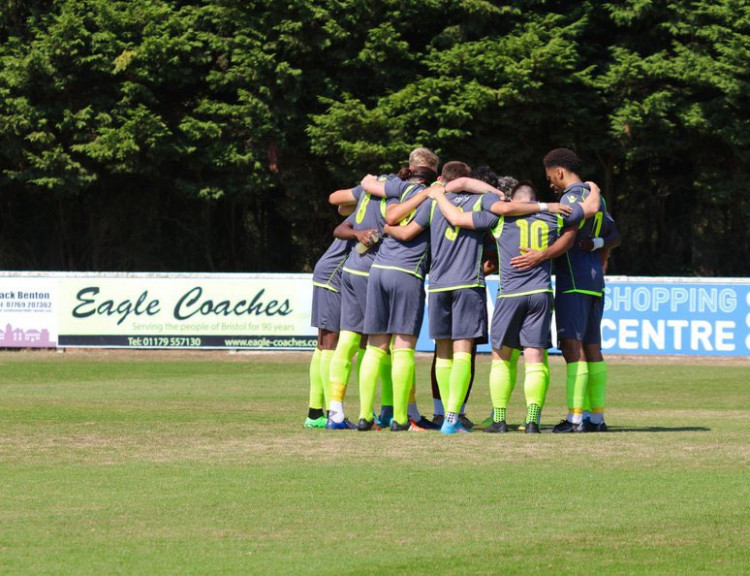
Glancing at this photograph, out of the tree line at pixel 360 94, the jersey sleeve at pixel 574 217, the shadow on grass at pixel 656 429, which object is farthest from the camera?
the tree line at pixel 360 94

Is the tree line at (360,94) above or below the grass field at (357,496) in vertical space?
above

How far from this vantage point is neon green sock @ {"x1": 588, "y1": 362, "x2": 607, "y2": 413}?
11.5m

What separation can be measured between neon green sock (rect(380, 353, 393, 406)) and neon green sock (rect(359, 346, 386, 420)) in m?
0.11

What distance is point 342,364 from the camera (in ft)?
37.5

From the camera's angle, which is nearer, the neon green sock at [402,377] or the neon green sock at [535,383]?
the neon green sock at [535,383]

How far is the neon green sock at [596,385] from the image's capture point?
1146 cm

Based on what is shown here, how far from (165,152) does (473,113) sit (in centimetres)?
791

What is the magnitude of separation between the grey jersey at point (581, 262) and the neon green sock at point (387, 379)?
1.57 meters

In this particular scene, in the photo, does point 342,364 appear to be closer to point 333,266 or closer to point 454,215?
point 333,266

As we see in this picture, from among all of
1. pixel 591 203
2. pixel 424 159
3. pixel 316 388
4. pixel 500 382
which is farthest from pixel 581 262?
pixel 316 388

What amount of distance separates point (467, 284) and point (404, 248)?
0.62 meters

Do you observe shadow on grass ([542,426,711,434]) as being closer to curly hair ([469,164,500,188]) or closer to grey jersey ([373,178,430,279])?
grey jersey ([373,178,430,279])

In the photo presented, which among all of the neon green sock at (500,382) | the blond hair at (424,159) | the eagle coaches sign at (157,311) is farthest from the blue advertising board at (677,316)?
the neon green sock at (500,382)

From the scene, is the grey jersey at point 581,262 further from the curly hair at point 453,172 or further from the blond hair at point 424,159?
the blond hair at point 424,159
